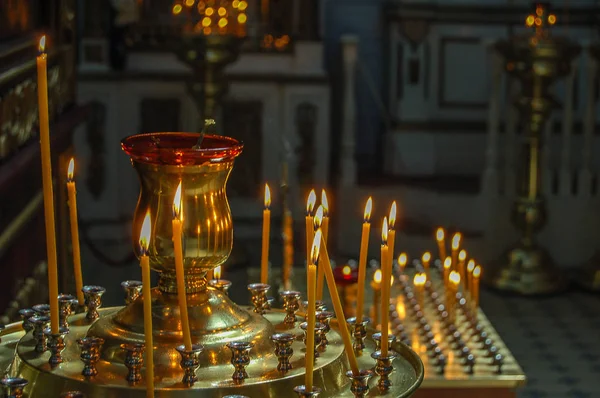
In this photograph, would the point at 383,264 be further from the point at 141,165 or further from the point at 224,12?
the point at 224,12

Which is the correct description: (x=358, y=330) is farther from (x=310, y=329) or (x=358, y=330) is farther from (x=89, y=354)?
(x=89, y=354)

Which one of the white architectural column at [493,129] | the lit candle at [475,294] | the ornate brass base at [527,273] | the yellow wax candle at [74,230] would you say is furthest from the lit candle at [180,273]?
the white architectural column at [493,129]

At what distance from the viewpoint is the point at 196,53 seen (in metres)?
6.99

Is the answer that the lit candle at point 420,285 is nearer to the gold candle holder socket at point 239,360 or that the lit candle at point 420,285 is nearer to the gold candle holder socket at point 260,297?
the gold candle holder socket at point 260,297

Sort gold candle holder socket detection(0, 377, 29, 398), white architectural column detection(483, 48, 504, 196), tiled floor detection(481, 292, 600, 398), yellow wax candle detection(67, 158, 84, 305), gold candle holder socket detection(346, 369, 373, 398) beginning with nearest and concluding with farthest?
gold candle holder socket detection(0, 377, 29, 398), gold candle holder socket detection(346, 369, 373, 398), yellow wax candle detection(67, 158, 84, 305), tiled floor detection(481, 292, 600, 398), white architectural column detection(483, 48, 504, 196)

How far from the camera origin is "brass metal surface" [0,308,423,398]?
1.23 metres

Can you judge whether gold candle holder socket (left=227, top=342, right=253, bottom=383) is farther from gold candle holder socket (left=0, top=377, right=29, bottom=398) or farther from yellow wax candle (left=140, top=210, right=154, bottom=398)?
gold candle holder socket (left=0, top=377, right=29, bottom=398)

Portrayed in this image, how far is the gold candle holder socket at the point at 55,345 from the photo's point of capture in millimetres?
1297

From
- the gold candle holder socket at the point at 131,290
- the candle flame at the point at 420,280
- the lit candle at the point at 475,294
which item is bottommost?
the lit candle at the point at 475,294

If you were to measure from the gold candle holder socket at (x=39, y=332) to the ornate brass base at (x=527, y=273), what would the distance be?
5.84 m

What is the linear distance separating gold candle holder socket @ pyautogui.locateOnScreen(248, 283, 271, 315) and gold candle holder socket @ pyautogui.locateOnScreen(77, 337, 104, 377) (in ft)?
1.09

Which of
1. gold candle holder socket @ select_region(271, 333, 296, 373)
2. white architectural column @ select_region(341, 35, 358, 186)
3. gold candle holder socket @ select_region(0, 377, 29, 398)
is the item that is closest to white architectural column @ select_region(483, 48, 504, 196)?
white architectural column @ select_region(341, 35, 358, 186)

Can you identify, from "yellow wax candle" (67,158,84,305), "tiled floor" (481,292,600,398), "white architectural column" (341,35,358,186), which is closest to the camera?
"yellow wax candle" (67,158,84,305)

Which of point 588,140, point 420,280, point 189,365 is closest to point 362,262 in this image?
point 189,365
